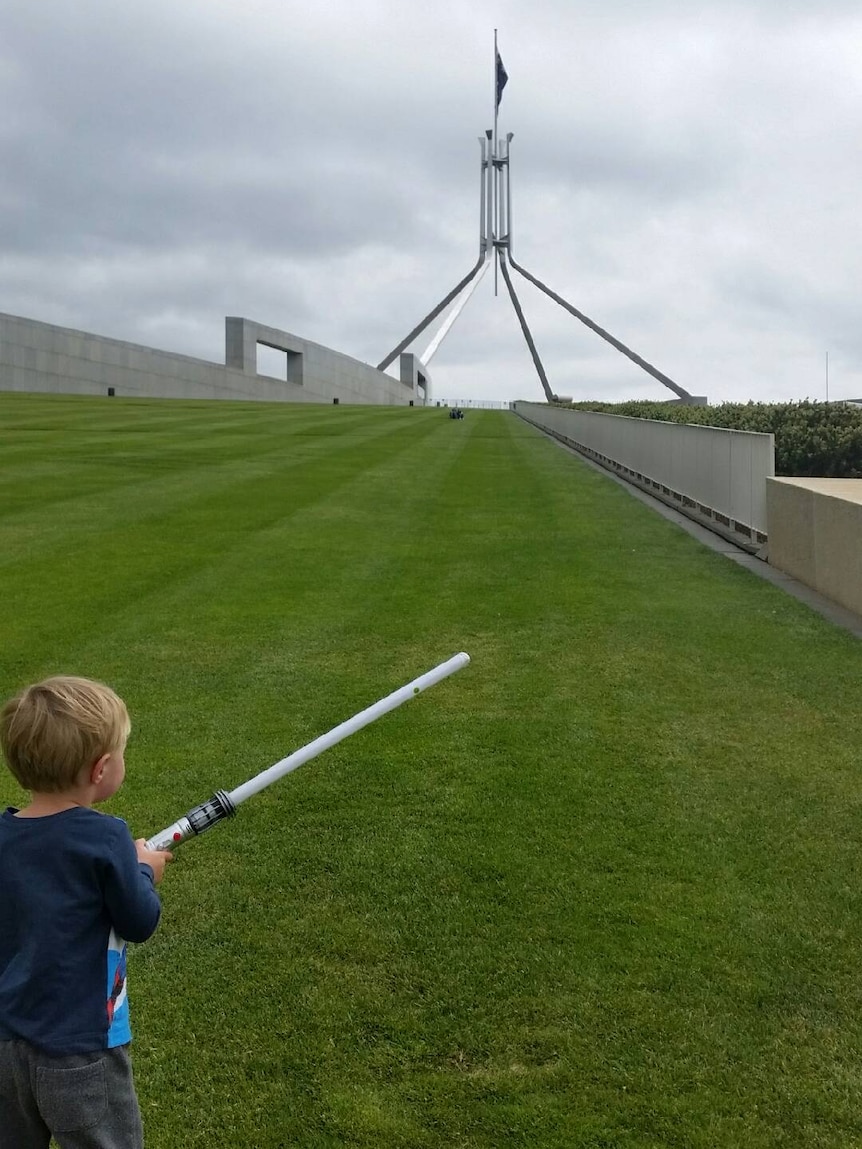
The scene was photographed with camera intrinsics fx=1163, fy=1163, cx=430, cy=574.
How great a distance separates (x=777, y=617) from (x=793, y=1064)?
20.9 feet

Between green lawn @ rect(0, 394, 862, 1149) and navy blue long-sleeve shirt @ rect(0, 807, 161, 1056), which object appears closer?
navy blue long-sleeve shirt @ rect(0, 807, 161, 1056)

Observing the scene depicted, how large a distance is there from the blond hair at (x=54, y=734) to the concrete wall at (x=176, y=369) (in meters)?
53.0

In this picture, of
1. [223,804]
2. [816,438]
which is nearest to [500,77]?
[816,438]

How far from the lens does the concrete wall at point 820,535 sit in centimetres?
962

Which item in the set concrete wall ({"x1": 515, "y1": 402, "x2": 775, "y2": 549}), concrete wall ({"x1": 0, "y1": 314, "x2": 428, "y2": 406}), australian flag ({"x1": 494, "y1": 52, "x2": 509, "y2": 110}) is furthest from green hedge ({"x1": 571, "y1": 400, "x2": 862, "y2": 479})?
australian flag ({"x1": 494, "y1": 52, "x2": 509, "y2": 110})

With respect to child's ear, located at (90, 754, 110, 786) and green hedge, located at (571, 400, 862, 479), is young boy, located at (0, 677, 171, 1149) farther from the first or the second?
Result: green hedge, located at (571, 400, 862, 479)

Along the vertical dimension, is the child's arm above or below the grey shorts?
above

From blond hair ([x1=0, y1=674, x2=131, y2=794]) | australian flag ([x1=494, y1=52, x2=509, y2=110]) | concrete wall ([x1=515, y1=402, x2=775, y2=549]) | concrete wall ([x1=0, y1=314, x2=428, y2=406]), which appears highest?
australian flag ([x1=494, y1=52, x2=509, y2=110])

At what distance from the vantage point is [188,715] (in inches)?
251

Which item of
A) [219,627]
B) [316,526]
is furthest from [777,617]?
[316,526]

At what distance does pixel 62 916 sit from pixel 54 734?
37 centimetres

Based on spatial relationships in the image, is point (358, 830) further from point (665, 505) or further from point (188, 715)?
point (665, 505)

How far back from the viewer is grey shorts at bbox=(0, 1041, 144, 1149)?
2.34 metres

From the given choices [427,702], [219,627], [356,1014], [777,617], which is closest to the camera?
[356,1014]
